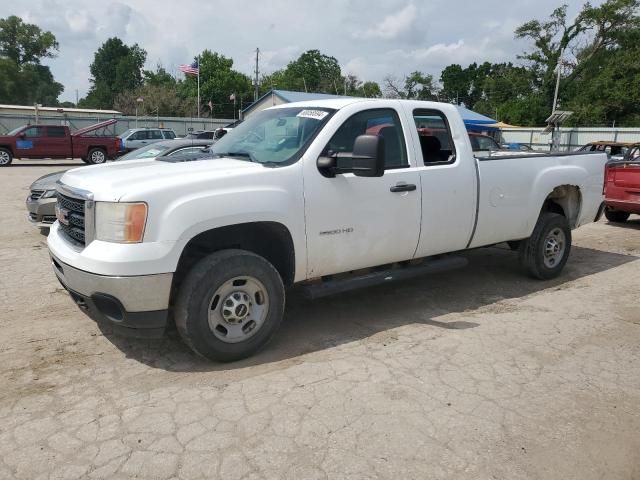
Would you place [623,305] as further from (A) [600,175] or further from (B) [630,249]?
(B) [630,249]

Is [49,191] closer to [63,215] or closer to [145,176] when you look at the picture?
[63,215]

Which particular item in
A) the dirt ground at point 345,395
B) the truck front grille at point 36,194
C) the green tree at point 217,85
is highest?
the green tree at point 217,85

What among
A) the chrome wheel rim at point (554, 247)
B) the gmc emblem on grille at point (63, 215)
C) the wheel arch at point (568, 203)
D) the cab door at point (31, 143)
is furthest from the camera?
the cab door at point (31, 143)

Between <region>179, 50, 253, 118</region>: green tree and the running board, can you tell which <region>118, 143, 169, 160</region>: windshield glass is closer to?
the running board

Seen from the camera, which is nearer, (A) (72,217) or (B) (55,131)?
(A) (72,217)

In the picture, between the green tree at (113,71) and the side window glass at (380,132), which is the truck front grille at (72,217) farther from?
the green tree at (113,71)

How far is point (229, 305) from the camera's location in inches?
149

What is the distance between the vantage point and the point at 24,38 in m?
81.5

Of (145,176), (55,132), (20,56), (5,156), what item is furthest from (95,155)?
(20,56)

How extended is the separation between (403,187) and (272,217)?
1.29 metres

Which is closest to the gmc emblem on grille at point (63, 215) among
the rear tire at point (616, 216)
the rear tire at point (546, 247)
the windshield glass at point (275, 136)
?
the windshield glass at point (275, 136)

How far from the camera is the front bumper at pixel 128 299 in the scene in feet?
11.1

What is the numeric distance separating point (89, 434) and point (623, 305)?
5100 millimetres

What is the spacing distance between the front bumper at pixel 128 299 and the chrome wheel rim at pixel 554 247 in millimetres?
4497
